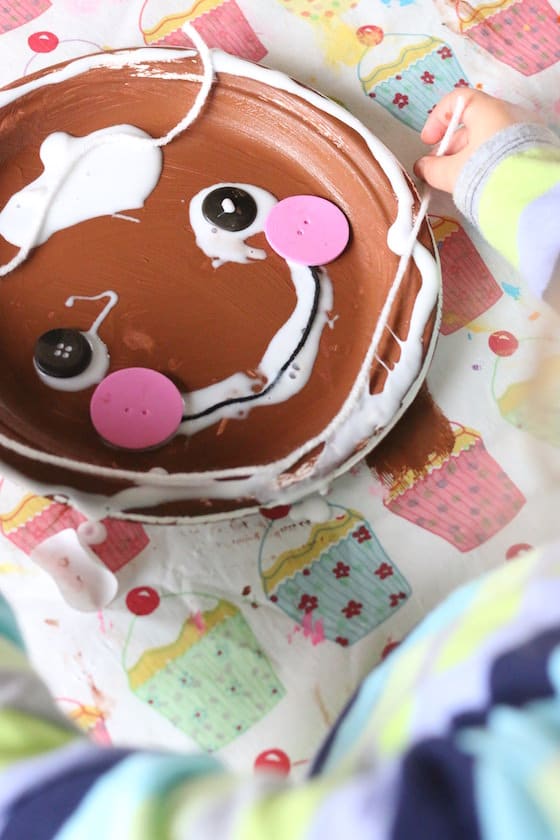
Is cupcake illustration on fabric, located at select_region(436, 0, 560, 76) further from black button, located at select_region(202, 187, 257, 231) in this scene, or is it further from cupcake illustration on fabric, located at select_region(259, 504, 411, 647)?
cupcake illustration on fabric, located at select_region(259, 504, 411, 647)

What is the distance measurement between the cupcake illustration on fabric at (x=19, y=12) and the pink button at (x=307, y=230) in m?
0.31

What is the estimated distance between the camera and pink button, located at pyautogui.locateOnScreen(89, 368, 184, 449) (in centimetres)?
53

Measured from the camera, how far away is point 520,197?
561mm

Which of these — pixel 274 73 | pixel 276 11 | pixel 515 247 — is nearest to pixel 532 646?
pixel 515 247

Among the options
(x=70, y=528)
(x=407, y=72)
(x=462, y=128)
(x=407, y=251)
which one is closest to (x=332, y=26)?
(x=407, y=72)

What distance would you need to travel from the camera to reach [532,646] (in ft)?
1.07

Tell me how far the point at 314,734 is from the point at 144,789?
0.74 feet

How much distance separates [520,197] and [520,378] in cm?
14

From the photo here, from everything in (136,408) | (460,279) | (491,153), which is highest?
(491,153)

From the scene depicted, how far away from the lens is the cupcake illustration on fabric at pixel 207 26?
695 millimetres

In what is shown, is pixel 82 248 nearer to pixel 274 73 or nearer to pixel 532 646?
pixel 274 73

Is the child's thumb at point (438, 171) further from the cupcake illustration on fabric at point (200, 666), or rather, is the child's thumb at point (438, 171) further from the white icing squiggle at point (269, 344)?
the cupcake illustration on fabric at point (200, 666)

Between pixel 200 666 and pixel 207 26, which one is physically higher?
pixel 207 26

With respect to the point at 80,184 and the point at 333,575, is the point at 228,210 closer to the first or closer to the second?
the point at 80,184
